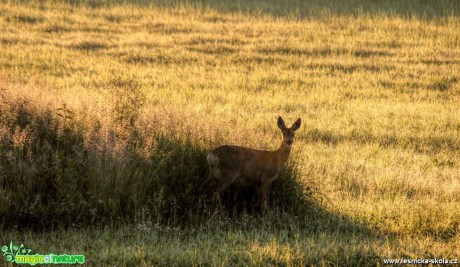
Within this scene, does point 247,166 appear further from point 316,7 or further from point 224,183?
point 316,7

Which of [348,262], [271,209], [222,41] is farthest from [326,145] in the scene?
[222,41]

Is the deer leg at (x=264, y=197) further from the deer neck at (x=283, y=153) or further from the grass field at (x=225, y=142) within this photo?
the deer neck at (x=283, y=153)

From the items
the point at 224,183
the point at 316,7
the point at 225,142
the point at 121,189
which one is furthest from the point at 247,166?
the point at 316,7

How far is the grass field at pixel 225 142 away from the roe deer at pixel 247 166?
→ 1.34 ft

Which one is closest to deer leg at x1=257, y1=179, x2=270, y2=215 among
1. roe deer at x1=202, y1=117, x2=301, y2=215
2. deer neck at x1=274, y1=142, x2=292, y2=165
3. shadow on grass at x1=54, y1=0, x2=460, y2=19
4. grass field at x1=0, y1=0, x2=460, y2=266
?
roe deer at x1=202, y1=117, x2=301, y2=215

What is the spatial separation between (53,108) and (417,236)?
549 centimetres

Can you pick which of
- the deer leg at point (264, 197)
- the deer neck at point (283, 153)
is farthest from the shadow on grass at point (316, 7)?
the deer leg at point (264, 197)

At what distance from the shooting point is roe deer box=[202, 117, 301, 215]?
35.6ft

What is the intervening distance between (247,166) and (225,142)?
147cm

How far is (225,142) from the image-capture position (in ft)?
40.4

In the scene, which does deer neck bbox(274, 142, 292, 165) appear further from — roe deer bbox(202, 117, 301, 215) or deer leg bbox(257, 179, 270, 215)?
deer leg bbox(257, 179, 270, 215)

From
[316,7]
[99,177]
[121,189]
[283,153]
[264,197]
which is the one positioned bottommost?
[264,197]

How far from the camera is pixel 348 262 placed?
8844 millimetres

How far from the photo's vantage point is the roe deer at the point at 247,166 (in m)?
10.8
